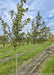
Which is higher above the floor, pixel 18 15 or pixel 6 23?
pixel 18 15

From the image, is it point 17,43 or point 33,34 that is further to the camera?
point 33,34

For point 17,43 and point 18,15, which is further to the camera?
point 17,43

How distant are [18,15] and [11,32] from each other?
1381 millimetres

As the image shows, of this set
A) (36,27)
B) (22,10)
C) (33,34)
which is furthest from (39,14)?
(22,10)

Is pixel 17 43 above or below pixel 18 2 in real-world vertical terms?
below

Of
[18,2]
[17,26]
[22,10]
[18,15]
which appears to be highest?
[18,2]

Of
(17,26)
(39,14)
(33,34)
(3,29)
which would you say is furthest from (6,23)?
(39,14)

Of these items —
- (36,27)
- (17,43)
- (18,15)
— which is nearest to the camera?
(18,15)

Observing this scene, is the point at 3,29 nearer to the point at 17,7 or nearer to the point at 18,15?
the point at 18,15

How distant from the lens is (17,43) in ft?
18.2

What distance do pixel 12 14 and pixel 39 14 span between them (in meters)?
6.78

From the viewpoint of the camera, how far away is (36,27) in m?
10.5

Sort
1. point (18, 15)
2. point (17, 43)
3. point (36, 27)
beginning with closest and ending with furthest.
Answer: point (18, 15)
point (17, 43)
point (36, 27)

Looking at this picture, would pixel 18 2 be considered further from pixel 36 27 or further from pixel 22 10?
pixel 36 27
